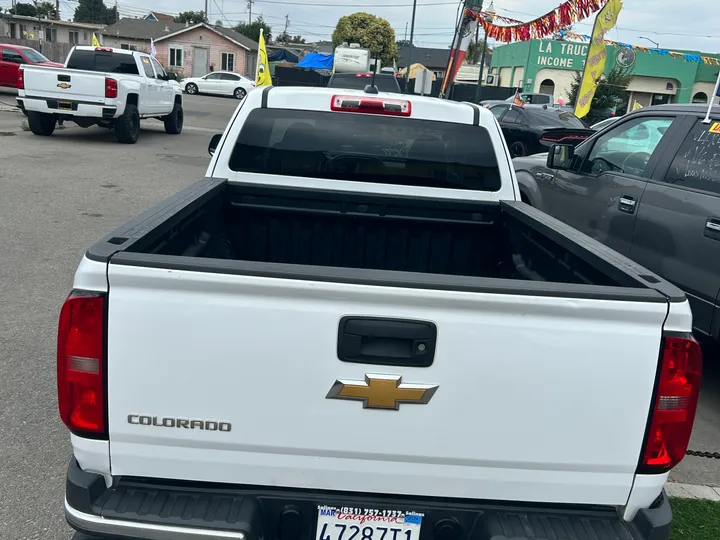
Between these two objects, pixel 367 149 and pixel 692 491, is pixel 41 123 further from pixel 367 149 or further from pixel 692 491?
pixel 692 491

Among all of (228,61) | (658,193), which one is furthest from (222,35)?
(658,193)

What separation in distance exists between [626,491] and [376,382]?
849mm

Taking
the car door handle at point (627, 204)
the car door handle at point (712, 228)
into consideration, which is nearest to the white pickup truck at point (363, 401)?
the car door handle at point (712, 228)

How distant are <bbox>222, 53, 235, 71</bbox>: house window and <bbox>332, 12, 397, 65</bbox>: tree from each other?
14.5 meters

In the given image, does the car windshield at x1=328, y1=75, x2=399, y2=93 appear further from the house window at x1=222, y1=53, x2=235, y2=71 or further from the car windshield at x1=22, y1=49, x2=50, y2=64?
the house window at x1=222, y1=53, x2=235, y2=71

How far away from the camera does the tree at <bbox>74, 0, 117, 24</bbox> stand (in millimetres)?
112938

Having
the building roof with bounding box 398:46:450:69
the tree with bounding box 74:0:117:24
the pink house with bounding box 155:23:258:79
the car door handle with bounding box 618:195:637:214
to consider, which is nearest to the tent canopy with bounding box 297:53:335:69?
the pink house with bounding box 155:23:258:79

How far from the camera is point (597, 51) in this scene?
15625 mm

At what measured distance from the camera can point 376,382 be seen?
193cm

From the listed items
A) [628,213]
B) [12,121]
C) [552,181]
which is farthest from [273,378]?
[12,121]

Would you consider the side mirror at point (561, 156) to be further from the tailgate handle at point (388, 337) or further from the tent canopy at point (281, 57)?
the tent canopy at point (281, 57)

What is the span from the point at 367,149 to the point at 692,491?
2505 millimetres

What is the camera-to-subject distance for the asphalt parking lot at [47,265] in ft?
10.7

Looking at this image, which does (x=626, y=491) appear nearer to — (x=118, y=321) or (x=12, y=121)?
(x=118, y=321)
